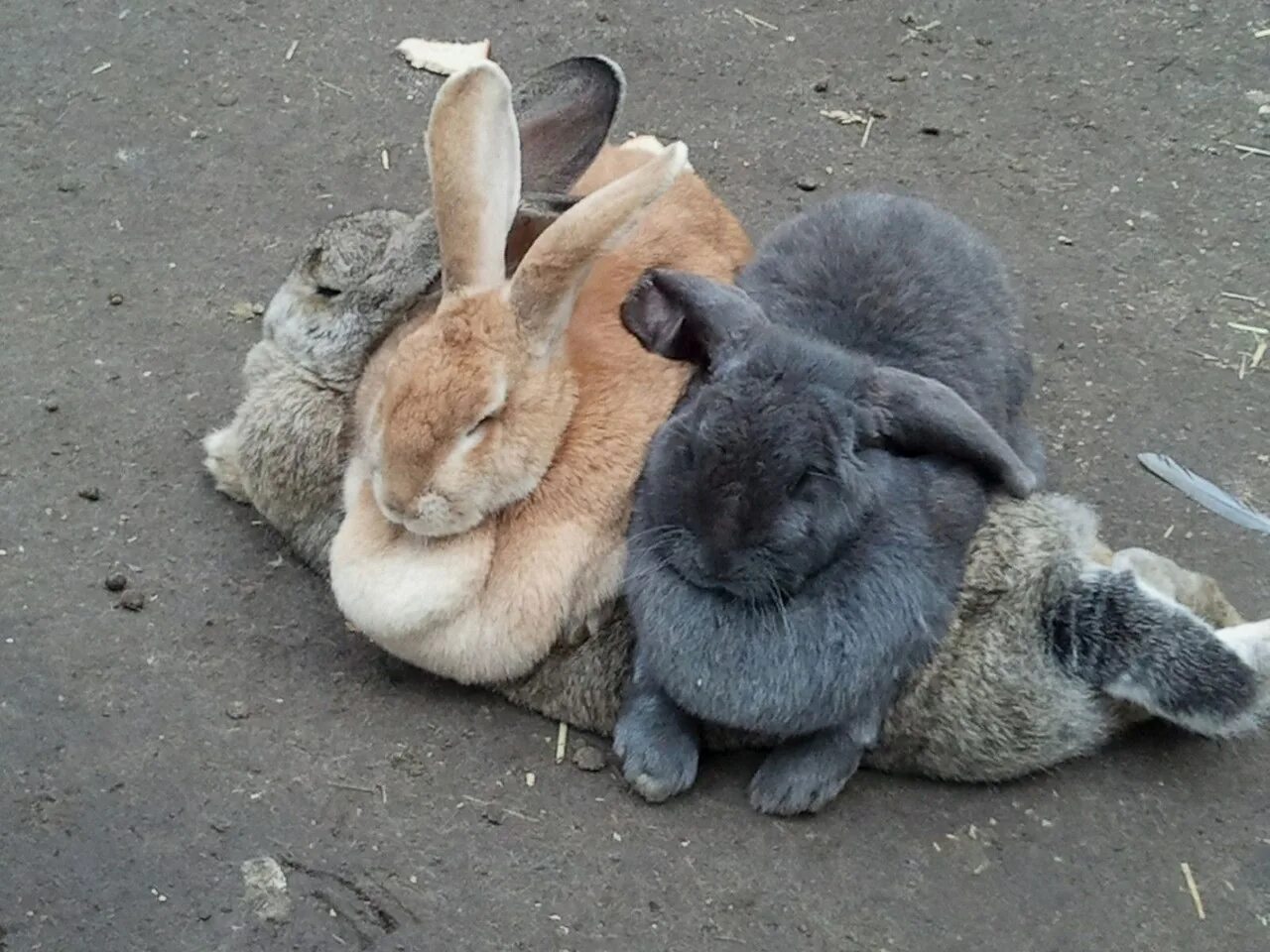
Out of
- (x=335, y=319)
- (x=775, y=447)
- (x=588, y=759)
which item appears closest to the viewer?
(x=775, y=447)

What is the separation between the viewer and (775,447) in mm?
2930

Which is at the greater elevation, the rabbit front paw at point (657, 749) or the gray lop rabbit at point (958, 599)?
the gray lop rabbit at point (958, 599)

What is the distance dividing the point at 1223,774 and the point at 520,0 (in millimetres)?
3745

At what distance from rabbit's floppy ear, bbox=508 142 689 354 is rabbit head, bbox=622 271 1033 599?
0.86 ft

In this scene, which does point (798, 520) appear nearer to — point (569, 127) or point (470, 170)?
point (470, 170)

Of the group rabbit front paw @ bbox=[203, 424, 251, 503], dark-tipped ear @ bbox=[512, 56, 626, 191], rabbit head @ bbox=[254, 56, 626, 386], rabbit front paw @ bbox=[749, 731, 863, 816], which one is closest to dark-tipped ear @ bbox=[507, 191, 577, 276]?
rabbit head @ bbox=[254, 56, 626, 386]

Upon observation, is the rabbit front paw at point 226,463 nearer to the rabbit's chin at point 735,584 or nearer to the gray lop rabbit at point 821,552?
the gray lop rabbit at point 821,552

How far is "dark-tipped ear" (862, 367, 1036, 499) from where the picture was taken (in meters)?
3.08

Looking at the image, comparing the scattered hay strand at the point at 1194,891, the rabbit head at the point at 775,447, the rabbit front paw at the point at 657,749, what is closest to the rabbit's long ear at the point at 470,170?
the rabbit head at the point at 775,447

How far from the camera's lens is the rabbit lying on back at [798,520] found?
2.97 meters

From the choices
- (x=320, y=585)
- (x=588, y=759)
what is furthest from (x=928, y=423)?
(x=320, y=585)

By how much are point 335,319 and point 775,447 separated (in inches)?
48.2

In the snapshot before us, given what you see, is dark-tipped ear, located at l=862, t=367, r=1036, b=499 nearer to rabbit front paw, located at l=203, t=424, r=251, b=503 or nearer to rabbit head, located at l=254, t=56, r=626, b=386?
rabbit head, located at l=254, t=56, r=626, b=386

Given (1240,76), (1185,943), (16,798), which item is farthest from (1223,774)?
(1240,76)
